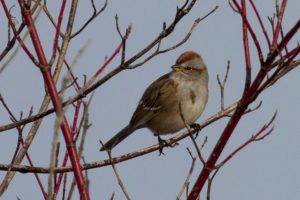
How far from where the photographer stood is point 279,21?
2.82 metres

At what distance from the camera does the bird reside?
713 centimetres

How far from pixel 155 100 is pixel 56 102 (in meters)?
4.92

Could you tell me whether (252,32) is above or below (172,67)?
below

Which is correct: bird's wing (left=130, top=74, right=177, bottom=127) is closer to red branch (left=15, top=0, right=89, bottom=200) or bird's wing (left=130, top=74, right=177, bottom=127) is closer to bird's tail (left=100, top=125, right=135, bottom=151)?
bird's tail (left=100, top=125, right=135, bottom=151)

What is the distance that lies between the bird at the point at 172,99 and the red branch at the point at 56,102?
13.9 feet

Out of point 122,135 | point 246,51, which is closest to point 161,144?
point 122,135

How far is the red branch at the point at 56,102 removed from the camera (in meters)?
2.32

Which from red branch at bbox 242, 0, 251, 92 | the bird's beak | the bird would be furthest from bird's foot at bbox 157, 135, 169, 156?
red branch at bbox 242, 0, 251, 92

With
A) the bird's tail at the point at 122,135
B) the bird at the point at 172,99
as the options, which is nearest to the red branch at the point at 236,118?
the bird at the point at 172,99

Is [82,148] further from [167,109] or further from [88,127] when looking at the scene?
[167,109]

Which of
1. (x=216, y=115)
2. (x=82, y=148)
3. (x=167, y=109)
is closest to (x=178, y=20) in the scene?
(x=82, y=148)

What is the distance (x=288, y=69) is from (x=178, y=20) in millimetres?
716

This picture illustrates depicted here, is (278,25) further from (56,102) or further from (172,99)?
(172,99)

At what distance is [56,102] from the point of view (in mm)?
2523
